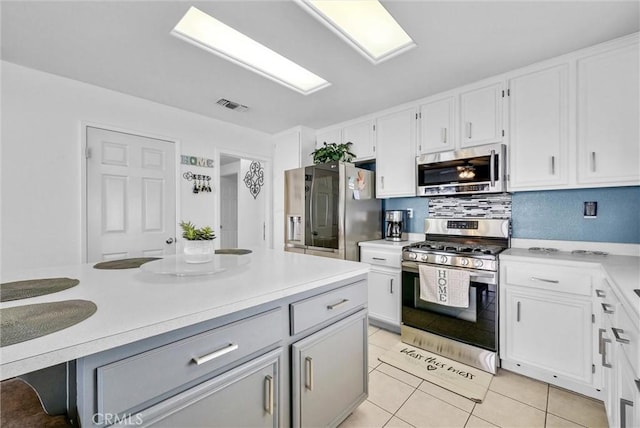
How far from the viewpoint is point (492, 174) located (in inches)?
93.0

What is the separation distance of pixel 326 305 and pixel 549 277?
66.0 inches

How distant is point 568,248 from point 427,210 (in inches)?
48.1

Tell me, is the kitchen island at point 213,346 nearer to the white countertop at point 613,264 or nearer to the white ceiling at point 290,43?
the white countertop at point 613,264

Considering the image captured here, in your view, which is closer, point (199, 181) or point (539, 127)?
point (539, 127)

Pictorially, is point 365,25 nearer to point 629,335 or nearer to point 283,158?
point 629,335

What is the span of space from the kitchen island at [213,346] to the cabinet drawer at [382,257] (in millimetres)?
1300

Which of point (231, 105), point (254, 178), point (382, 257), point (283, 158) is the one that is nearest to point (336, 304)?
point (382, 257)

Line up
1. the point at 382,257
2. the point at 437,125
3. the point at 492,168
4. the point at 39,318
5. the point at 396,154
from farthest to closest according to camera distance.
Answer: the point at 396,154, the point at 382,257, the point at 437,125, the point at 492,168, the point at 39,318

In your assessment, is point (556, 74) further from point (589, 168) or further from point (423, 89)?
point (423, 89)

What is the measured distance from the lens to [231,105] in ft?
10.2

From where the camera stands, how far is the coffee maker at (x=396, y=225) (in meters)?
3.20

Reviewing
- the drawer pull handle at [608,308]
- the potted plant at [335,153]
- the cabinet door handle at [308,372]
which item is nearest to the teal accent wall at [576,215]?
the drawer pull handle at [608,308]

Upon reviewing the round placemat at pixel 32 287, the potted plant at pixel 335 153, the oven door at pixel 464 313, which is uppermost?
the potted plant at pixel 335 153

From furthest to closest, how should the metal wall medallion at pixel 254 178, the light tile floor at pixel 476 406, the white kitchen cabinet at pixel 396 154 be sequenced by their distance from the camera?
1. the metal wall medallion at pixel 254 178
2. the white kitchen cabinet at pixel 396 154
3. the light tile floor at pixel 476 406
